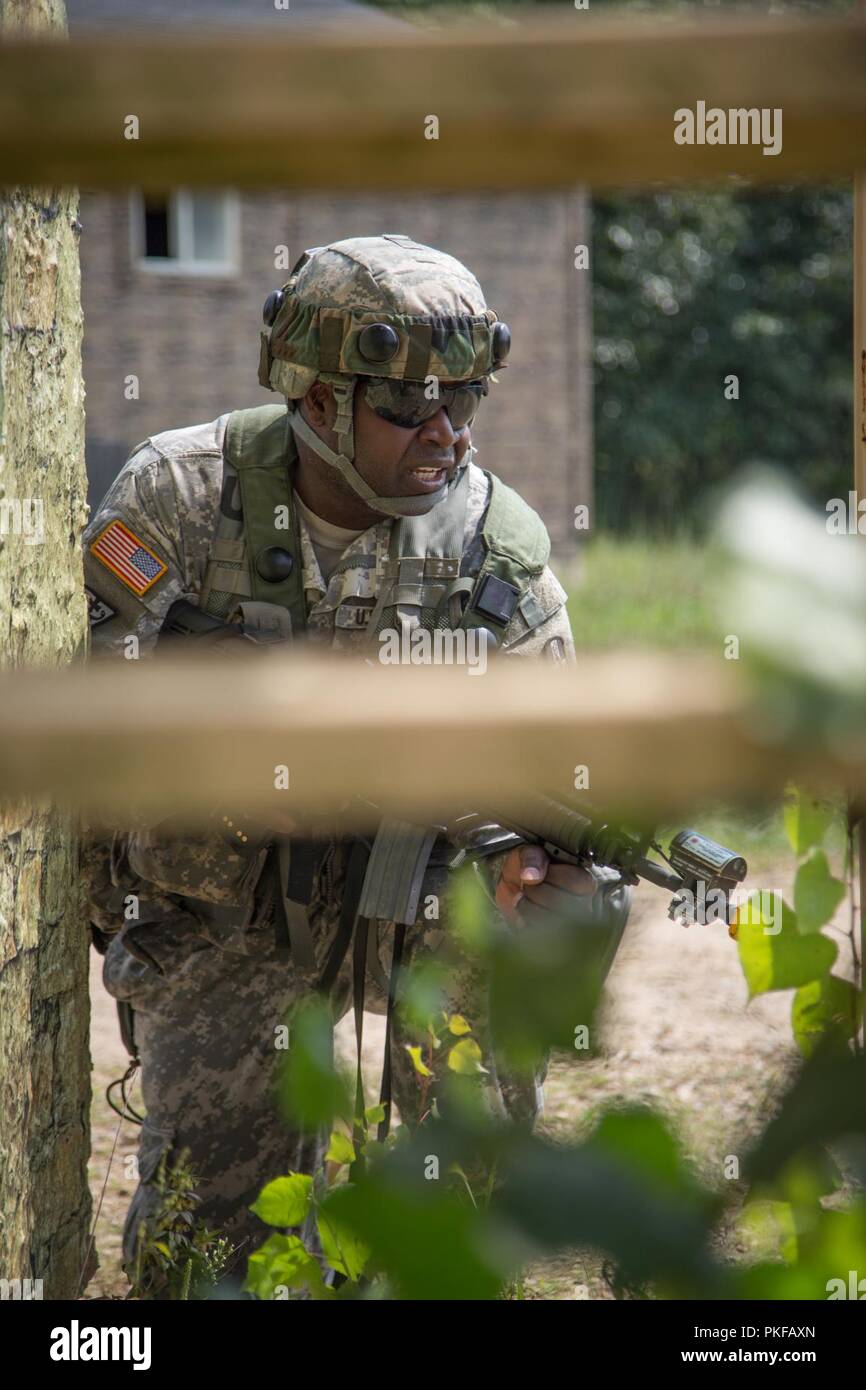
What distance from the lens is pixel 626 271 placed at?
21.0 meters

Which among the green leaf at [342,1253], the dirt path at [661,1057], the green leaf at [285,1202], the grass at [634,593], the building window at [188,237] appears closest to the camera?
the green leaf at [342,1253]

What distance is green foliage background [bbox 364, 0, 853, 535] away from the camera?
69.2ft

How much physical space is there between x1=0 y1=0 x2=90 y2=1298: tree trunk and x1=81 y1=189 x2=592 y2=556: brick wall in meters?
9.99

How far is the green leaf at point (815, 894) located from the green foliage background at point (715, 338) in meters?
19.8

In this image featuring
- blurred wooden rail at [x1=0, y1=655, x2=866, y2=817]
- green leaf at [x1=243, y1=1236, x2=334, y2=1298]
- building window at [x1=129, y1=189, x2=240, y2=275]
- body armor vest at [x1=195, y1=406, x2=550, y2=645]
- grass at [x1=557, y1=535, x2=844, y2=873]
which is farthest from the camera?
building window at [x1=129, y1=189, x2=240, y2=275]

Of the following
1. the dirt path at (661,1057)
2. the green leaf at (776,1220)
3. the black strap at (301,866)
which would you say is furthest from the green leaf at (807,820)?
the dirt path at (661,1057)

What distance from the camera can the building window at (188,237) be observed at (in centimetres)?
1365

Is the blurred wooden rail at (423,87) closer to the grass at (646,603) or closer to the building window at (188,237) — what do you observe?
the grass at (646,603)

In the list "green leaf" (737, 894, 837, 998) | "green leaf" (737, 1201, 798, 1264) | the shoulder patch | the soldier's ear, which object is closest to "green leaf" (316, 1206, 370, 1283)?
"green leaf" (737, 1201, 798, 1264)

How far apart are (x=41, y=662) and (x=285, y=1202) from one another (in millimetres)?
1123

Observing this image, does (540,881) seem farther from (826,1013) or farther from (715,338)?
(715,338)

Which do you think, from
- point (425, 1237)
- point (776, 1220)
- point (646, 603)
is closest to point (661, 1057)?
point (776, 1220)

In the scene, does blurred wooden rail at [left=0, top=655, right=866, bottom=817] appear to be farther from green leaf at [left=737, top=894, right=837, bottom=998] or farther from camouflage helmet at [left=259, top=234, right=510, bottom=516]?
camouflage helmet at [left=259, top=234, right=510, bottom=516]
